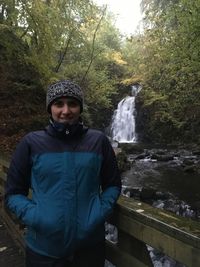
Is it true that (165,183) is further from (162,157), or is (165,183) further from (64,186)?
(64,186)

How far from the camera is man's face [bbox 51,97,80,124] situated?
8.51ft

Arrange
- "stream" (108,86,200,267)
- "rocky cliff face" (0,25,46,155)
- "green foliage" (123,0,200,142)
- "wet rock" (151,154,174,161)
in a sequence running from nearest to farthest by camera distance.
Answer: "stream" (108,86,200,267) < "rocky cliff face" (0,25,46,155) < "green foliage" (123,0,200,142) < "wet rock" (151,154,174,161)

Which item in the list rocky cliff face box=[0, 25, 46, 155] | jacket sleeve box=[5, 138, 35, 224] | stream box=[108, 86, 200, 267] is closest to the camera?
jacket sleeve box=[5, 138, 35, 224]

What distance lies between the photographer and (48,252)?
2.45 m

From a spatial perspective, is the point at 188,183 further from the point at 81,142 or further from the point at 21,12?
the point at 81,142

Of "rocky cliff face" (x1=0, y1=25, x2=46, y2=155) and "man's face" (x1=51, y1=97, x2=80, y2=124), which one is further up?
"rocky cliff face" (x1=0, y1=25, x2=46, y2=155)

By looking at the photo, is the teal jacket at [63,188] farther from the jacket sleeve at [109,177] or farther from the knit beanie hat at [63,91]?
the knit beanie hat at [63,91]

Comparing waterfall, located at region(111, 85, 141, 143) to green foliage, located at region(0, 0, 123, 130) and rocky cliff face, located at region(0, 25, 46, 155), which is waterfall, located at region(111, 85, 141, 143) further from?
rocky cliff face, located at region(0, 25, 46, 155)

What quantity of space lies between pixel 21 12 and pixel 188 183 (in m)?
8.31

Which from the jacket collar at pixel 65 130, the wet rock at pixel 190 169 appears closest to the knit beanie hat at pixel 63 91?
the jacket collar at pixel 65 130

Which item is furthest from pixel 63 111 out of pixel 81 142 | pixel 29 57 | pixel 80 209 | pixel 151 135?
pixel 151 135

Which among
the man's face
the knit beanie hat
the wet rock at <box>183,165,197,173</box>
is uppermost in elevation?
the knit beanie hat

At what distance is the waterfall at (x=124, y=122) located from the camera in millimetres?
28281

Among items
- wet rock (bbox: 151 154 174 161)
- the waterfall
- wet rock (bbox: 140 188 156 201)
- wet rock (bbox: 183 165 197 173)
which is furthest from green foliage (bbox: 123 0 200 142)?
wet rock (bbox: 140 188 156 201)
